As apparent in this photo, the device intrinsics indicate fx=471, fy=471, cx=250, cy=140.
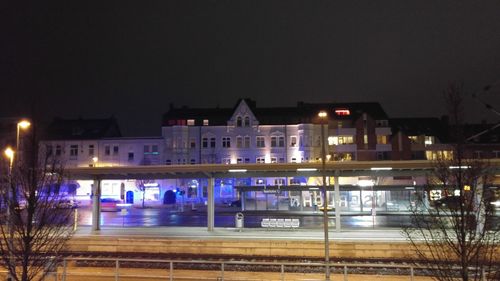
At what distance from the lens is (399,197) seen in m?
45.8

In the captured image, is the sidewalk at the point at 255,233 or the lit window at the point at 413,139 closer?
the sidewalk at the point at 255,233

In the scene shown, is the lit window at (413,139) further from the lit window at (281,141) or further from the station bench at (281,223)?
the station bench at (281,223)

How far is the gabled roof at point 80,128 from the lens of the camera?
7062 centimetres

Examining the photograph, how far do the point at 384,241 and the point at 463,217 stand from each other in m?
13.6

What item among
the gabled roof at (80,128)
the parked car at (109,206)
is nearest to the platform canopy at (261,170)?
the parked car at (109,206)

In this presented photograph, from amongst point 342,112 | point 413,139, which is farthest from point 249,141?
point 413,139

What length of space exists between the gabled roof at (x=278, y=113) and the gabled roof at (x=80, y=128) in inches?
387

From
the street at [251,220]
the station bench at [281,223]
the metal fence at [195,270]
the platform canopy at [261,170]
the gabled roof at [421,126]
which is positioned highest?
the gabled roof at [421,126]

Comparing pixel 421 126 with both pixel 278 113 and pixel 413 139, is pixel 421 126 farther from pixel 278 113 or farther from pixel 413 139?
pixel 278 113

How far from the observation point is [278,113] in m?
71.8

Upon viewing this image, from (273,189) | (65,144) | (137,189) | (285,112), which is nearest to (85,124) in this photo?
(65,144)

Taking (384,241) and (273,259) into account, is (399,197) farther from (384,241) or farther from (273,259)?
(273,259)

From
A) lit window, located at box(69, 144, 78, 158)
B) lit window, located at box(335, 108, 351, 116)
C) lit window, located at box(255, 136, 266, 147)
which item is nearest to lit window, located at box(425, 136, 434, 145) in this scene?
lit window, located at box(335, 108, 351, 116)

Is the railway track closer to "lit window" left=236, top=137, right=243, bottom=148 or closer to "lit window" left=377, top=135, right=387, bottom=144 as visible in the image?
"lit window" left=236, top=137, right=243, bottom=148
